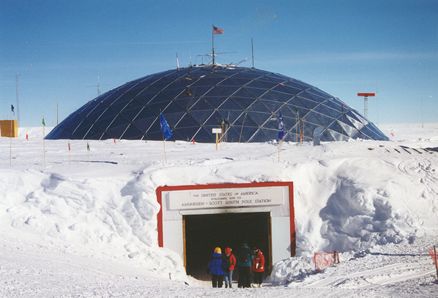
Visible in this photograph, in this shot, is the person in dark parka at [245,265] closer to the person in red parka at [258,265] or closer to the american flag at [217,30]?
the person in red parka at [258,265]

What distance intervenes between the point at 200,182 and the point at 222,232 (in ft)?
32.2

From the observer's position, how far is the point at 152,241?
49.5 feet

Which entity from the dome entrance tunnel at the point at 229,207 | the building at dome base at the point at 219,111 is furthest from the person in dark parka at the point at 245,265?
the building at dome base at the point at 219,111

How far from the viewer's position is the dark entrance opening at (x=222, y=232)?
22.1m

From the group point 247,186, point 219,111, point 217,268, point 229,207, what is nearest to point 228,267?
point 217,268

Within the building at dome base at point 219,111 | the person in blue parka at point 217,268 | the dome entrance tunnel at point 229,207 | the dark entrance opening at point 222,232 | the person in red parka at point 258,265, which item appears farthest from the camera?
the building at dome base at point 219,111

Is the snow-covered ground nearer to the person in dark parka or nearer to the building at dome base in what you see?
the person in dark parka

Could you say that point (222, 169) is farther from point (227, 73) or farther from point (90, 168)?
point (227, 73)

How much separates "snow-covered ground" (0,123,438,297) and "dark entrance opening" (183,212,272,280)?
4058 millimetres

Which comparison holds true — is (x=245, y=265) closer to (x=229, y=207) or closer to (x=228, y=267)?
(x=228, y=267)

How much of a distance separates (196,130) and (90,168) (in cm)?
861

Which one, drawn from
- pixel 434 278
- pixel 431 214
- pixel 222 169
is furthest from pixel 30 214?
pixel 431 214

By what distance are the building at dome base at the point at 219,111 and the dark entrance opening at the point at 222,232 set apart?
12.4ft

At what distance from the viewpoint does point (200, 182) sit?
1639cm
